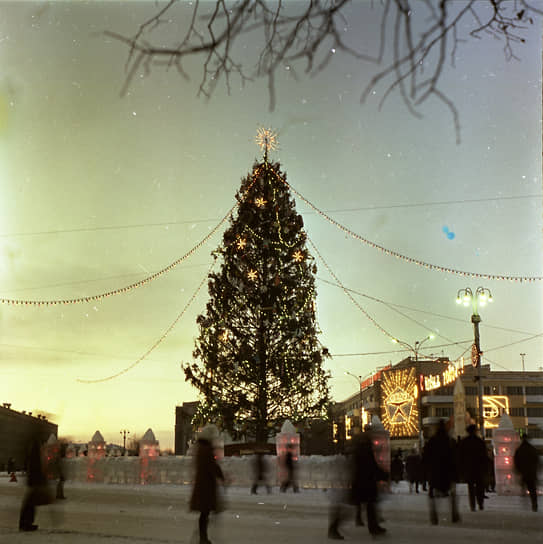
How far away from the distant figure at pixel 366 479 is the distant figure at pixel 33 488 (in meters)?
4.74

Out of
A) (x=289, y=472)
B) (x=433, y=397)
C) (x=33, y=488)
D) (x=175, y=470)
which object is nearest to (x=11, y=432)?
(x=433, y=397)

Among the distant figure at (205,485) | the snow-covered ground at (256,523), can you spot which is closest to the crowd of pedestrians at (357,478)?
the distant figure at (205,485)

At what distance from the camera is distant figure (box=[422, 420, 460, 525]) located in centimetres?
1133

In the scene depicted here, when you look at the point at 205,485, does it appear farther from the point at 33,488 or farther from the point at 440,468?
the point at 440,468

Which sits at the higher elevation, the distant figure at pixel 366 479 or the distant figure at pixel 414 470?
the distant figure at pixel 366 479

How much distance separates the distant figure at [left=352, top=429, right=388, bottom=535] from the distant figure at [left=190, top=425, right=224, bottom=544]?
6.84ft

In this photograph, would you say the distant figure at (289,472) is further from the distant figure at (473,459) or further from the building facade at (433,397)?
the building facade at (433,397)

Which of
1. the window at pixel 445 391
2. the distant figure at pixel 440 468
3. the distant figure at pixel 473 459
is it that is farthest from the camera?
the window at pixel 445 391

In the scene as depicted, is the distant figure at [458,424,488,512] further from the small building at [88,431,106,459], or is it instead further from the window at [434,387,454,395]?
the window at [434,387,454,395]

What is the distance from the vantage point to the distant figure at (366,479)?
32.0 feet

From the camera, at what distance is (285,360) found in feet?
104

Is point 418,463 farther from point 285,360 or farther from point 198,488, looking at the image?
point 198,488

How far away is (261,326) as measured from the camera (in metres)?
32.3

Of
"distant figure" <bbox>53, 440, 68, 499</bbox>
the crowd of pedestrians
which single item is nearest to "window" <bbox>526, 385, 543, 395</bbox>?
"distant figure" <bbox>53, 440, 68, 499</bbox>
